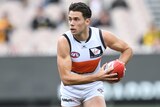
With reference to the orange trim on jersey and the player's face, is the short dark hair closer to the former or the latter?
the player's face

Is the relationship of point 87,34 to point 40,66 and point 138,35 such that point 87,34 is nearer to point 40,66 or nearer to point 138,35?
point 40,66

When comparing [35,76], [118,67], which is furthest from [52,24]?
[118,67]

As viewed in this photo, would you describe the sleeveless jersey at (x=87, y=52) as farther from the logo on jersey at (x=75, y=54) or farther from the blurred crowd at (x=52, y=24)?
the blurred crowd at (x=52, y=24)

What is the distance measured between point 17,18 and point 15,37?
1.06 metres

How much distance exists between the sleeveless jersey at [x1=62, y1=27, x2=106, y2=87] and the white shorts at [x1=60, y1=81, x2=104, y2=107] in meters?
0.24

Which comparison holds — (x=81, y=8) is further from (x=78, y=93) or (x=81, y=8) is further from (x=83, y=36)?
(x=78, y=93)

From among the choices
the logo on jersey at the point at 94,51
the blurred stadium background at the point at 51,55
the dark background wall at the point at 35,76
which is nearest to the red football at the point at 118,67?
the logo on jersey at the point at 94,51

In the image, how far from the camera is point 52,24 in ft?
66.3

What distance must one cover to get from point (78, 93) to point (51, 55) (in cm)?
787

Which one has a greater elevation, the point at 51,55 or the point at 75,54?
the point at 75,54

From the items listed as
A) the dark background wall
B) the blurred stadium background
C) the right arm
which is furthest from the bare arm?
the dark background wall

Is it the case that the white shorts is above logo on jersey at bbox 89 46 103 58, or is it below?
below

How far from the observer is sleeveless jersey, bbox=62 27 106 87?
11.0m

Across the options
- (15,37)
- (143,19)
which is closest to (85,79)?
(15,37)
